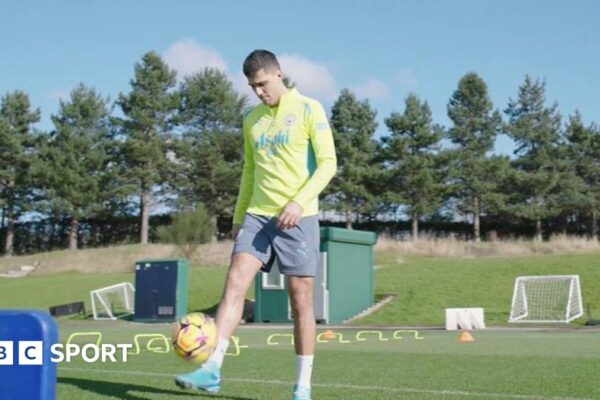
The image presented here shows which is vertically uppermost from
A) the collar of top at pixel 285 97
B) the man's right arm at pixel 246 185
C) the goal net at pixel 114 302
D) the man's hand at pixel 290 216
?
the collar of top at pixel 285 97

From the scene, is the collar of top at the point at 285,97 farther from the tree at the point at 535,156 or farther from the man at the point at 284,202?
the tree at the point at 535,156

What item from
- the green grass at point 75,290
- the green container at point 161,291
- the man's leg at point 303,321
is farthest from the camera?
the green grass at point 75,290

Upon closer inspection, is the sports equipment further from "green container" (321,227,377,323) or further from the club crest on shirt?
"green container" (321,227,377,323)

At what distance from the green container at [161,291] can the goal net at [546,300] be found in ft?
30.4

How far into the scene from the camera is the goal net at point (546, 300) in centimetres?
2109

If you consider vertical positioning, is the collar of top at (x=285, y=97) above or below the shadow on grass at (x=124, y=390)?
above

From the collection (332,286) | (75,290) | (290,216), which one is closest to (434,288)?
(332,286)

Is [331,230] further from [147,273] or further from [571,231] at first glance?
[571,231]

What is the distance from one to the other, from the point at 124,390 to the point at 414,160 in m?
50.8

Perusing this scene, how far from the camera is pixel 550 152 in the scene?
2333 inches

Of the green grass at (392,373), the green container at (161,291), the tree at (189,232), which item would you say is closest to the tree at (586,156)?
the tree at (189,232)

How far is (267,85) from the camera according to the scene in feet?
17.3

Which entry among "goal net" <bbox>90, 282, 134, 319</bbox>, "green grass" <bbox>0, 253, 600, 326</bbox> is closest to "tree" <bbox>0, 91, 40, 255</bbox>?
"green grass" <bbox>0, 253, 600, 326</bbox>

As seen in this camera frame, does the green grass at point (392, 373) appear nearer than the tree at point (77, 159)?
Yes
